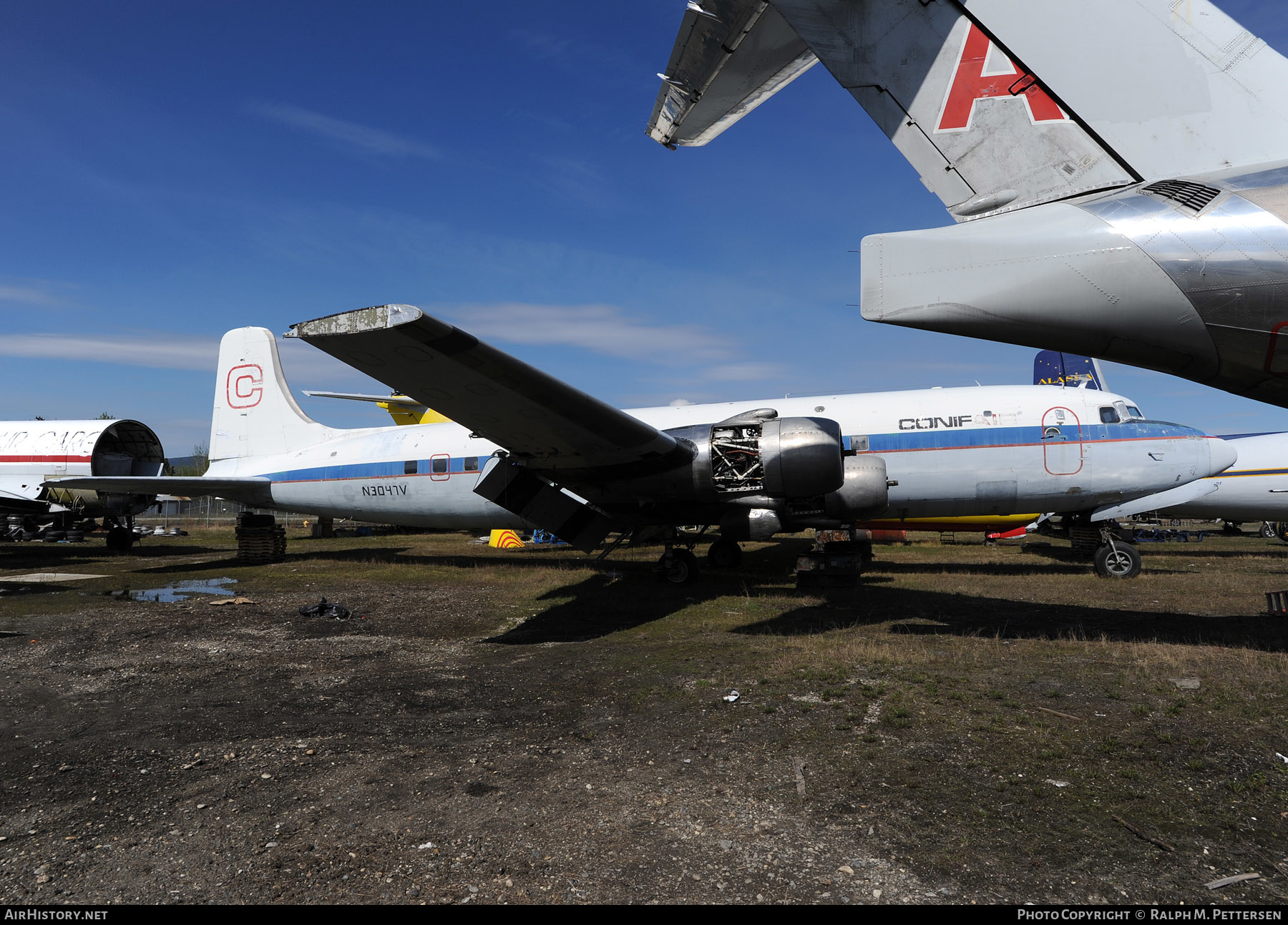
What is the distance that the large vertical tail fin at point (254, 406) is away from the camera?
19.3 metres

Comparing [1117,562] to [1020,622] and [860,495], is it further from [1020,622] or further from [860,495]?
[860,495]

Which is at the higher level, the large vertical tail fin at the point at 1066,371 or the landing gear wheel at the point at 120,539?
the large vertical tail fin at the point at 1066,371

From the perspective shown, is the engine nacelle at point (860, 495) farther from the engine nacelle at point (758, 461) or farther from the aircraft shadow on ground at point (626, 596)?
the aircraft shadow on ground at point (626, 596)

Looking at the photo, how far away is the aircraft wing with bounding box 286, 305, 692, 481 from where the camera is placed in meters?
6.72

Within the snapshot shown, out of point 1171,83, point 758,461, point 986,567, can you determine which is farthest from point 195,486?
point 1171,83

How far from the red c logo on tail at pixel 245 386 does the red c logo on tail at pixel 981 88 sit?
19.4 m

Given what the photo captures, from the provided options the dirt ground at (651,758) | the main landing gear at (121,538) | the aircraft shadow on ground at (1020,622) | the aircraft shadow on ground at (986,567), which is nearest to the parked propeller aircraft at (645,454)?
the aircraft shadow on ground at (986,567)

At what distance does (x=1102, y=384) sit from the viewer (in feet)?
81.3

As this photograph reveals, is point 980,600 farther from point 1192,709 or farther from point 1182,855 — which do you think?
point 1182,855

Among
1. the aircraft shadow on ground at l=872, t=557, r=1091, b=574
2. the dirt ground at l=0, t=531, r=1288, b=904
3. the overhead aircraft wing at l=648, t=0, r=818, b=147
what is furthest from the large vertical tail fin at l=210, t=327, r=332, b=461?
Answer: the aircraft shadow on ground at l=872, t=557, r=1091, b=574

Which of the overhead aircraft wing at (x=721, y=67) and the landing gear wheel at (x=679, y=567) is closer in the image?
the overhead aircraft wing at (x=721, y=67)

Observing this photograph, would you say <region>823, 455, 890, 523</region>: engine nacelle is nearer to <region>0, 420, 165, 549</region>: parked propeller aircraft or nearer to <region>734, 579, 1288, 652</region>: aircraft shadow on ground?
<region>734, 579, 1288, 652</region>: aircraft shadow on ground

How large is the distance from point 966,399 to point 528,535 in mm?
20045
